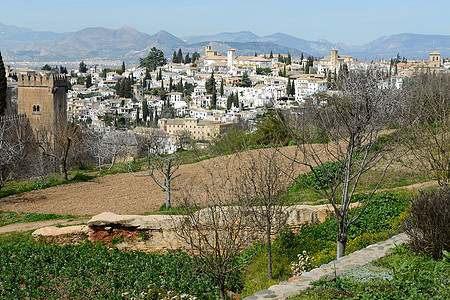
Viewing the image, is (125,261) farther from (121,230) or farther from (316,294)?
(316,294)

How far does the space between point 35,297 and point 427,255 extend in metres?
5.73

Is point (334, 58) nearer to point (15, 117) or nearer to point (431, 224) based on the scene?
point (15, 117)

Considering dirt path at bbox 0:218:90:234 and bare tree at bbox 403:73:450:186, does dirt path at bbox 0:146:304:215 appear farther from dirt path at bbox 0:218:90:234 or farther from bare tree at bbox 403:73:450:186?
bare tree at bbox 403:73:450:186

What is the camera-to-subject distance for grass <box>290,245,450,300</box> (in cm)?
494

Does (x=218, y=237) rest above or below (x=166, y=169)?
above

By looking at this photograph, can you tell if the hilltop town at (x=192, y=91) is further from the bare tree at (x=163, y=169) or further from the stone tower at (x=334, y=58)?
the bare tree at (x=163, y=169)

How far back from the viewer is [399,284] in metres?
5.13

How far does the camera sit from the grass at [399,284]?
16.2 ft

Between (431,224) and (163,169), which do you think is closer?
(431,224)

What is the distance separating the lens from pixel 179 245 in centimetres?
936

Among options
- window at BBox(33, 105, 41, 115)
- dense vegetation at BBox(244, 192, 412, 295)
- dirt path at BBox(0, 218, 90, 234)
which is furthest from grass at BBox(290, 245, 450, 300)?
window at BBox(33, 105, 41, 115)

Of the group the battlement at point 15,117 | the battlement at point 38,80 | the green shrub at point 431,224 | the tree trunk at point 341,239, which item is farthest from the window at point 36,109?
the green shrub at point 431,224

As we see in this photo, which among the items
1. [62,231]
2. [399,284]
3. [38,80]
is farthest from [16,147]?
[399,284]

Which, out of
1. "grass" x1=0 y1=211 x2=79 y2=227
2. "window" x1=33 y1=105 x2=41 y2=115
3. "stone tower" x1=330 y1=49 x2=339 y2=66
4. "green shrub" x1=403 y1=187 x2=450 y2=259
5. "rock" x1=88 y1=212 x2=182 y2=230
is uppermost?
"stone tower" x1=330 y1=49 x2=339 y2=66
